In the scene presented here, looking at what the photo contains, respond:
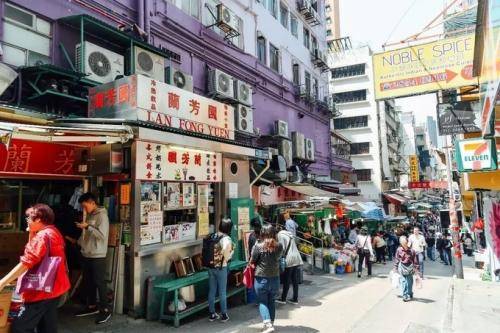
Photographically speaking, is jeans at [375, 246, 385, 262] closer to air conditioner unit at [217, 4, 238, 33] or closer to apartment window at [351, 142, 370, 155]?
air conditioner unit at [217, 4, 238, 33]

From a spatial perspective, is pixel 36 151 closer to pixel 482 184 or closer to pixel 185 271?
pixel 185 271

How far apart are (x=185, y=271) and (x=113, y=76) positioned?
531 cm

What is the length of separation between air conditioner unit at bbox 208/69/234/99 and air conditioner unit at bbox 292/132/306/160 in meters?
6.00

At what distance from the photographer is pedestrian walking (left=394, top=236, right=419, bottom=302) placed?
945 cm

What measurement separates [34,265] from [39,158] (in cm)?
377

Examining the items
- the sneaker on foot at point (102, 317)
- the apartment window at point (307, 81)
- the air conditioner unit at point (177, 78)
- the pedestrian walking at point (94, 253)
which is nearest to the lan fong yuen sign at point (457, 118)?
the air conditioner unit at point (177, 78)

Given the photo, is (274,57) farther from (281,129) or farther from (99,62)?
(99,62)

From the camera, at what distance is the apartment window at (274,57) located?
745 inches

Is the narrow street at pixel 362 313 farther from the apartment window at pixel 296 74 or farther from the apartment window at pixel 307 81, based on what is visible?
the apartment window at pixel 307 81

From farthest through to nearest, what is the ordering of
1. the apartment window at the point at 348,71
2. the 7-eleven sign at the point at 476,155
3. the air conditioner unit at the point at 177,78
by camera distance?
1. the apartment window at the point at 348,71
2. the air conditioner unit at the point at 177,78
3. the 7-eleven sign at the point at 476,155

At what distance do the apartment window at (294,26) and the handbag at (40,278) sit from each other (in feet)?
64.9

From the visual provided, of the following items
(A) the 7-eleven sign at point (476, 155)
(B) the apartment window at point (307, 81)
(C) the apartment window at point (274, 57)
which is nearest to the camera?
(A) the 7-eleven sign at point (476, 155)

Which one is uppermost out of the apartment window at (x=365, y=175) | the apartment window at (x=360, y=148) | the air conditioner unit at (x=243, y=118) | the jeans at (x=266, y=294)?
the apartment window at (x=360, y=148)

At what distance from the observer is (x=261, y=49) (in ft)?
59.4
